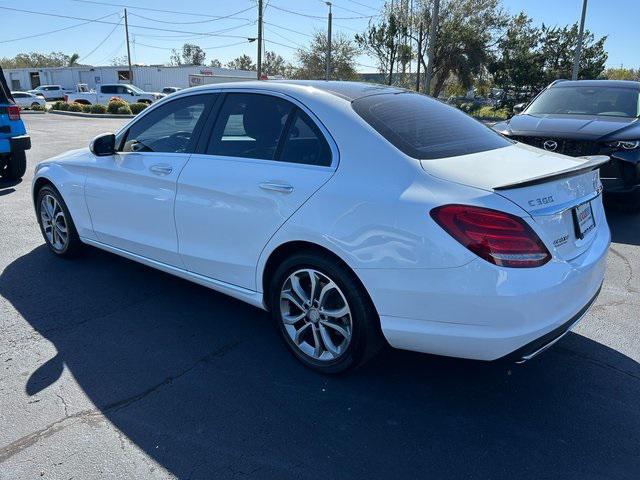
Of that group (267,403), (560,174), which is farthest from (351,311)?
(560,174)

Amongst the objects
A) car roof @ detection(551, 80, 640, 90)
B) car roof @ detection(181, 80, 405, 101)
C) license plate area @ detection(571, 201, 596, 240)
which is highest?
car roof @ detection(551, 80, 640, 90)

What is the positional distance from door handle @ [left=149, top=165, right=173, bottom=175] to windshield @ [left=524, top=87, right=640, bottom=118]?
577cm

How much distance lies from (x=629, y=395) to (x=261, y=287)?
221 centimetres

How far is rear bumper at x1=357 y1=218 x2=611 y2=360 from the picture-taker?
236 cm

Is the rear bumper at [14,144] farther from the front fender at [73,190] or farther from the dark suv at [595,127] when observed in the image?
the dark suv at [595,127]

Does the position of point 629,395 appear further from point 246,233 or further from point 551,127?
point 551,127

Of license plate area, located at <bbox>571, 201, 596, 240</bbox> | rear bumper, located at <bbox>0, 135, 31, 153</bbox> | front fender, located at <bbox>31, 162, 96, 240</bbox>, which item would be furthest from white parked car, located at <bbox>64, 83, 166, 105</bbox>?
license plate area, located at <bbox>571, 201, 596, 240</bbox>

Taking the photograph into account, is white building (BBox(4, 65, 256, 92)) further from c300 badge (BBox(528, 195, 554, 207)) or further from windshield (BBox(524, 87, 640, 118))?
c300 badge (BBox(528, 195, 554, 207))

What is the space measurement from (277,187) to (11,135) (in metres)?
7.30

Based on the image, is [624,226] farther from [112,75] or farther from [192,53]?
[192,53]

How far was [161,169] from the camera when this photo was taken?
12.1 feet

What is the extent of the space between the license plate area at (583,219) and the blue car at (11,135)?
8.52 meters

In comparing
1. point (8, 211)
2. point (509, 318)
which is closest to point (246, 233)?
point (509, 318)

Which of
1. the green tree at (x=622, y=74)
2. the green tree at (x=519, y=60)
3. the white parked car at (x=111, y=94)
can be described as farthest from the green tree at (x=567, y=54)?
the white parked car at (x=111, y=94)
